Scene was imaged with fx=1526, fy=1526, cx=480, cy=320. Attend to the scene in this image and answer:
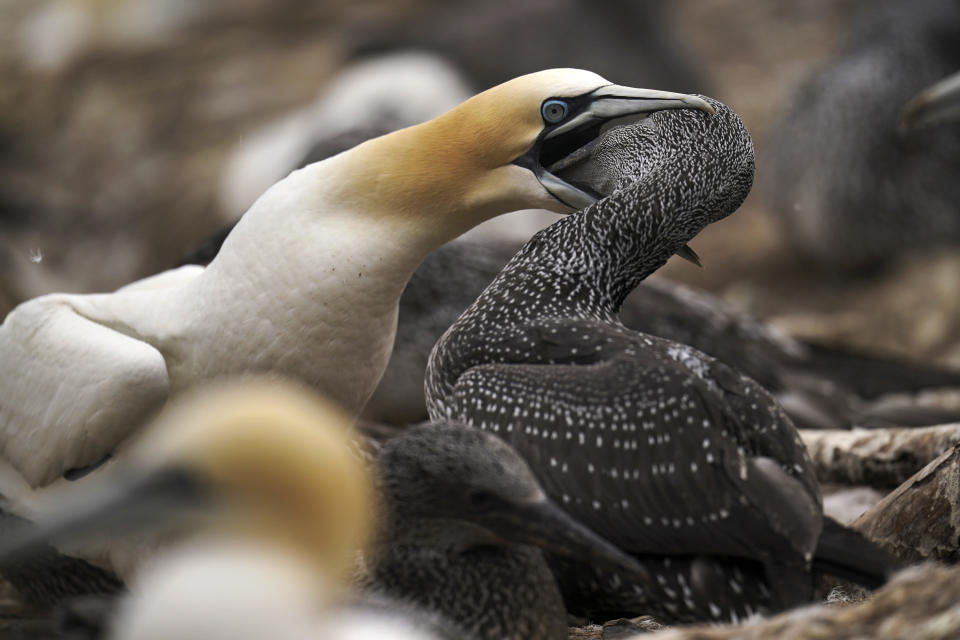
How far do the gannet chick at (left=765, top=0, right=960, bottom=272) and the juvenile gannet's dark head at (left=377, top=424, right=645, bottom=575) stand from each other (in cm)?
814

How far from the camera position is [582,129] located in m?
4.45

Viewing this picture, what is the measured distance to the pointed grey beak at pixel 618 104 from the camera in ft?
14.4

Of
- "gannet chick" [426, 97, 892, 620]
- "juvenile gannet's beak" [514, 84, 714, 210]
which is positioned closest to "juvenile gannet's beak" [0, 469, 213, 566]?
"gannet chick" [426, 97, 892, 620]

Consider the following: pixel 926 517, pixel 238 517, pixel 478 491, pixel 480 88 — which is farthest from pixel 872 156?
pixel 238 517

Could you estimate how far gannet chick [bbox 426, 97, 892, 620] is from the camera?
3.73 m

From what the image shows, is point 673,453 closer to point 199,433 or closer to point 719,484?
point 719,484

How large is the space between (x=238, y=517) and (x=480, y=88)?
1216 centimetres

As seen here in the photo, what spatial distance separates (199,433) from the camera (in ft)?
8.24

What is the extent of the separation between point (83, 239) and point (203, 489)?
1228 cm

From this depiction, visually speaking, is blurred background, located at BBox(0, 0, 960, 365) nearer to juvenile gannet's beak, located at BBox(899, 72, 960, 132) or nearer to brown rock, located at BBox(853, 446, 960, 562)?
juvenile gannet's beak, located at BBox(899, 72, 960, 132)

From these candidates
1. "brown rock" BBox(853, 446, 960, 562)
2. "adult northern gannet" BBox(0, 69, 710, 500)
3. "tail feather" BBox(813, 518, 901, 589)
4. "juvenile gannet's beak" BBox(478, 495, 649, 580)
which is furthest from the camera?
"adult northern gannet" BBox(0, 69, 710, 500)

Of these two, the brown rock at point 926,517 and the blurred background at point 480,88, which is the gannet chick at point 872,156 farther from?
the brown rock at point 926,517

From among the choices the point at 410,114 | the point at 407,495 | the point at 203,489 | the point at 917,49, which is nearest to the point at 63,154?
the point at 410,114

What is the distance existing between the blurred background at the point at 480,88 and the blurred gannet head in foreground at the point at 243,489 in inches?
181
